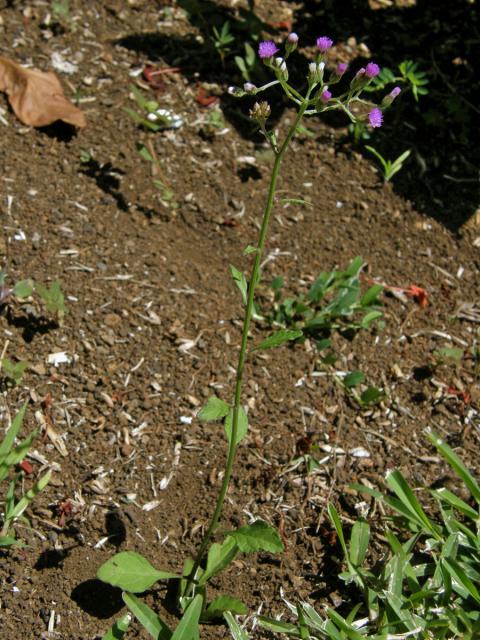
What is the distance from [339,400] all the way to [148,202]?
48.7 inches

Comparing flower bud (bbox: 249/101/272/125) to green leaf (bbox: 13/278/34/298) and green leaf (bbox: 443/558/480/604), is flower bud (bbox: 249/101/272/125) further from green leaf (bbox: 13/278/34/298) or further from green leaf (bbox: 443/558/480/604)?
green leaf (bbox: 443/558/480/604)

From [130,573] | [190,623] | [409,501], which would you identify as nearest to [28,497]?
[130,573]

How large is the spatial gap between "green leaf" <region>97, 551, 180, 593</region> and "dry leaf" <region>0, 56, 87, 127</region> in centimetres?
206

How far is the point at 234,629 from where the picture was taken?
96.1 inches

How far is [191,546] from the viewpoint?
107 inches

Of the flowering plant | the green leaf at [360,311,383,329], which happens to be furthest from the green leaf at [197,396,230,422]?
the green leaf at [360,311,383,329]

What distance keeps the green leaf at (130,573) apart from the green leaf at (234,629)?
20 centimetres

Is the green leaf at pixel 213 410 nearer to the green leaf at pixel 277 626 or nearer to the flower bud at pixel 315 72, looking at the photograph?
the green leaf at pixel 277 626

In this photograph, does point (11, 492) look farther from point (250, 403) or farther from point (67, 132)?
point (67, 132)

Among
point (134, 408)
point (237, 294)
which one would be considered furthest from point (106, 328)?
point (237, 294)

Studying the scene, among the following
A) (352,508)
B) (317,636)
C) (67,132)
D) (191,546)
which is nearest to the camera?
(317,636)

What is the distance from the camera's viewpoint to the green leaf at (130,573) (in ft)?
7.77

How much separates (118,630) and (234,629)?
355 millimetres

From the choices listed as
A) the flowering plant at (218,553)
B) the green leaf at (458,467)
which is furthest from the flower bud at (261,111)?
the green leaf at (458,467)
